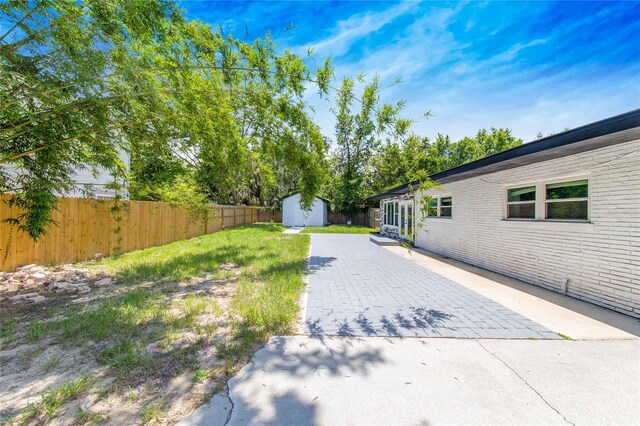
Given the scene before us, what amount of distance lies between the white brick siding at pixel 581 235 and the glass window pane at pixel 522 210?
168 mm

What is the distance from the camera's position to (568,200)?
17.3 feet

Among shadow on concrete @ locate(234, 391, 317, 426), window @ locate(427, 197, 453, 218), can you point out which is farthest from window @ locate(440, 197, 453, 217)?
shadow on concrete @ locate(234, 391, 317, 426)

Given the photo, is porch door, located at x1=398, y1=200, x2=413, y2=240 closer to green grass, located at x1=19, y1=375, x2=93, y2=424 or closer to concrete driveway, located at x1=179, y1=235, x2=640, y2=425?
concrete driveway, located at x1=179, y1=235, x2=640, y2=425

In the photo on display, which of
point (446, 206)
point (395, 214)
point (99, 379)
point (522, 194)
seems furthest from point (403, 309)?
point (395, 214)

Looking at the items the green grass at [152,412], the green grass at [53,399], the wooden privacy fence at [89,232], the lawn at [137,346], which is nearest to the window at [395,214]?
the wooden privacy fence at [89,232]

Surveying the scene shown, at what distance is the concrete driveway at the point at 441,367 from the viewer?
207cm

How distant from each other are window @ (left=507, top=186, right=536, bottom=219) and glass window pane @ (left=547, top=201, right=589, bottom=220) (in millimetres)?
373

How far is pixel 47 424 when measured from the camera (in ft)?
6.29

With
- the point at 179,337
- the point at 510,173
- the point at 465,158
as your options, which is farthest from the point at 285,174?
the point at 179,337

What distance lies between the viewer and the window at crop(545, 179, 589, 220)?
496 centimetres

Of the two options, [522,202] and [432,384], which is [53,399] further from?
[522,202]

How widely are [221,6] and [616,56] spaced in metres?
8.36

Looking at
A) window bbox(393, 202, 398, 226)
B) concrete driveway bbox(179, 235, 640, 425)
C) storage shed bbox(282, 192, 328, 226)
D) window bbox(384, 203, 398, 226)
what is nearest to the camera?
concrete driveway bbox(179, 235, 640, 425)

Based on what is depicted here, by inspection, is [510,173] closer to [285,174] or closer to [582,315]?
[582,315]
